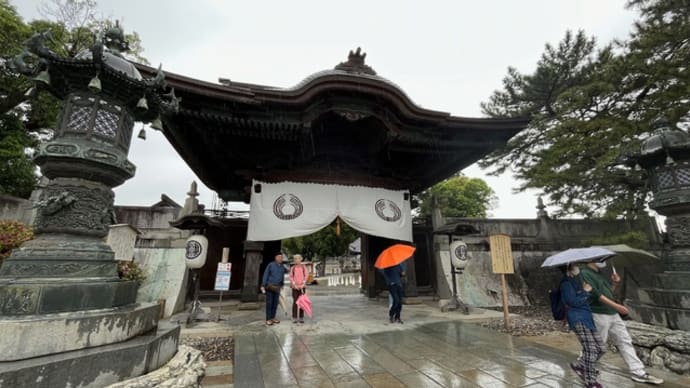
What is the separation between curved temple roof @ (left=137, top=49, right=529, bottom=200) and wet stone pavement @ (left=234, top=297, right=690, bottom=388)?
393 cm

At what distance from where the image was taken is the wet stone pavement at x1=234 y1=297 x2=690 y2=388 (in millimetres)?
2633

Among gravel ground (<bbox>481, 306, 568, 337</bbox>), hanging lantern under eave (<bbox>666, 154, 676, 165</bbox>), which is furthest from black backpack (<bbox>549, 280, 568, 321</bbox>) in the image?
hanging lantern under eave (<bbox>666, 154, 676, 165</bbox>)

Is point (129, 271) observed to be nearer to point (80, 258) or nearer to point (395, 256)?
point (80, 258)

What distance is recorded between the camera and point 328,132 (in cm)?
710

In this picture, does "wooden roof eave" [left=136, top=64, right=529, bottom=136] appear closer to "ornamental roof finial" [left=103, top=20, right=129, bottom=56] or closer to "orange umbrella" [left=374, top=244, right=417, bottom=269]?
"ornamental roof finial" [left=103, top=20, right=129, bottom=56]

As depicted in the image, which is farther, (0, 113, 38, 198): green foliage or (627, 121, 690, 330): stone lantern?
(0, 113, 38, 198): green foliage

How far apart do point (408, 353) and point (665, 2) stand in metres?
11.0

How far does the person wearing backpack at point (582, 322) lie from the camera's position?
8.00ft

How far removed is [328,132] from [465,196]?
22137 millimetres

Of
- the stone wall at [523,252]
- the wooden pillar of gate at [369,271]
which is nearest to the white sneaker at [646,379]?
the stone wall at [523,252]

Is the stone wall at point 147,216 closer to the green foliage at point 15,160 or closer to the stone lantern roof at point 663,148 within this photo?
Answer: the green foliage at point 15,160

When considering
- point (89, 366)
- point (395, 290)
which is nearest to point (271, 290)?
point (395, 290)

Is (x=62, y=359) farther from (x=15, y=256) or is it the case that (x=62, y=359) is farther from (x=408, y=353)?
(x=408, y=353)

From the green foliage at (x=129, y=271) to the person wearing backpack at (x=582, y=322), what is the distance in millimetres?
7384
